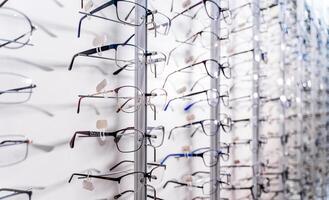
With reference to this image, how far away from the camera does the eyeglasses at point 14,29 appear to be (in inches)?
29.2

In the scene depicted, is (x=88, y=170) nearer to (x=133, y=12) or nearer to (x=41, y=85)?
(x=41, y=85)

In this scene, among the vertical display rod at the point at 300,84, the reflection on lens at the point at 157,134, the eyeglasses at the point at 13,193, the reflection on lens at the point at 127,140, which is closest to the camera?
the eyeglasses at the point at 13,193

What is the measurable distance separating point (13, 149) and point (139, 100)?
0.40m

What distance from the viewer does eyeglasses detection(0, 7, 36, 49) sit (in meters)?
0.74

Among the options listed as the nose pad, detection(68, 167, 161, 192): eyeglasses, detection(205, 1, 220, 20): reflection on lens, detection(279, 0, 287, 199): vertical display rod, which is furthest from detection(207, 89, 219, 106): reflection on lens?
detection(279, 0, 287, 199): vertical display rod

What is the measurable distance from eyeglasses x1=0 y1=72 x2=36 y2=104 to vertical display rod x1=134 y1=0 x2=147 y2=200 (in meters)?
0.34

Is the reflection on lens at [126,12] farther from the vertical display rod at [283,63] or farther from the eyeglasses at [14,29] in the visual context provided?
the vertical display rod at [283,63]

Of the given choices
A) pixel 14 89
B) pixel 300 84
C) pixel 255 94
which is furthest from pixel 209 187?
pixel 300 84

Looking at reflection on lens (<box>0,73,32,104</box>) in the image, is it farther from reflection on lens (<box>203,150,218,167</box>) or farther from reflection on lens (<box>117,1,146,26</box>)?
reflection on lens (<box>203,150,218,167</box>)

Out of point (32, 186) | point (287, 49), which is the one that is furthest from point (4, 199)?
point (287, 49)

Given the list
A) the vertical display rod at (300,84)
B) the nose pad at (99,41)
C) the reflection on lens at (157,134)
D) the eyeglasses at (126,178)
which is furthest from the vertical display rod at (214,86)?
the vertical display rod at (300,84)

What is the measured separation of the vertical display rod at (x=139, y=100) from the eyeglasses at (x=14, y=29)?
0.34 m

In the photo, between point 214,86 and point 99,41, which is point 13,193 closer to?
point 99,41

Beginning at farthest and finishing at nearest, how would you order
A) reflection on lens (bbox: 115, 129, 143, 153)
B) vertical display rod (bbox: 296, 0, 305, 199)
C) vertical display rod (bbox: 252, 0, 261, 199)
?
vertical display rod (bbox: 296, 0, 305, 199) < vertical display rod (bbox: 252, 0, 261, 199) < reflection on lens (bbox: 115, 129, 143, 153)
